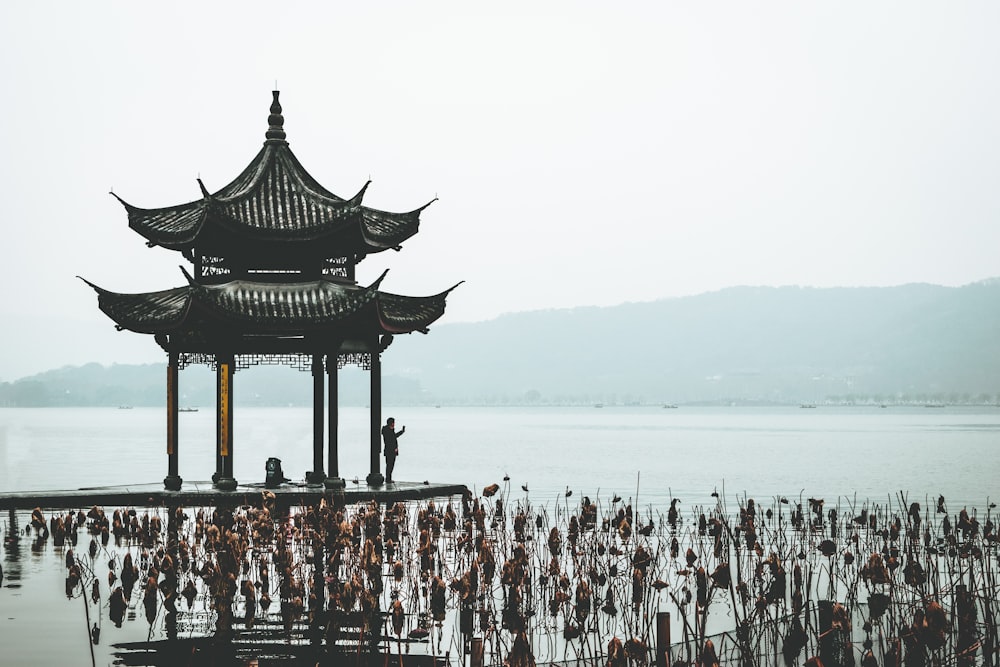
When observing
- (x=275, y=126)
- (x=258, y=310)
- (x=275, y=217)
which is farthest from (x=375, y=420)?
(x=275, y=126)

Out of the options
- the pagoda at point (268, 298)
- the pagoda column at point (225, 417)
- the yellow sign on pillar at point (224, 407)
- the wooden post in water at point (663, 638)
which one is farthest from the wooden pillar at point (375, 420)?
the wooden post in water at point (663, 638)

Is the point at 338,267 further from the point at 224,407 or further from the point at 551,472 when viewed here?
the point at 551,472

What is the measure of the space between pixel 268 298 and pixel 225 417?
3032 mm

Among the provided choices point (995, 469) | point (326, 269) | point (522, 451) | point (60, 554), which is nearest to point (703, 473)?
point (995, 469)

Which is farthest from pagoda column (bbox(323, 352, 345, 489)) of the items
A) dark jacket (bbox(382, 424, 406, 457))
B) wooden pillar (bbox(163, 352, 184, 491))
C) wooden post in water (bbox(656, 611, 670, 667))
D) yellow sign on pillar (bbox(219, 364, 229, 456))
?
wooden post in water (bbox(656, 611, 670, 667))

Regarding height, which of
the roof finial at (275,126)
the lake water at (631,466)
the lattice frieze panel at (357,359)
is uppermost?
the roof finial at (275,126)

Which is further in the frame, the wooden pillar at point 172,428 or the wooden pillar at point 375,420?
the wooden pillar at point 375,420

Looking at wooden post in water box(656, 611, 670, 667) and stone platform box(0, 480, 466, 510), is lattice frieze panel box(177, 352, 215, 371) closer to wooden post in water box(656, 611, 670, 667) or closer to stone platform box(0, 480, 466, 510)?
stone platform box(0, 480, 466, 510)

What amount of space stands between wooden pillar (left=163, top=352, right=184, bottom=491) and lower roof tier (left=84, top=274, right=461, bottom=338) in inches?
32.2

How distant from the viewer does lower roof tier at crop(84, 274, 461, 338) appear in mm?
27750

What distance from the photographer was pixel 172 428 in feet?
94.6

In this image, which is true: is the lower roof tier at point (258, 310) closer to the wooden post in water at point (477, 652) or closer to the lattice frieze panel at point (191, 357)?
the lattice frieze panel at point (191, 357)

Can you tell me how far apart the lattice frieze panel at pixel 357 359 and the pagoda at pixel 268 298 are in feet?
0.13

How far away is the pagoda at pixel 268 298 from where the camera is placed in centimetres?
2806
